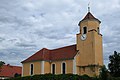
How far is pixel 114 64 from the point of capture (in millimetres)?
49219

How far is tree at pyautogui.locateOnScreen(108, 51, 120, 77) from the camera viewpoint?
158 feet

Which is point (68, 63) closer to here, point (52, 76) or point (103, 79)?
point (52, 76)

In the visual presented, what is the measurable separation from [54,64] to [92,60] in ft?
28.0

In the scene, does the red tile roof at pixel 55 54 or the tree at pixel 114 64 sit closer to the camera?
the red tile roof at pixel 55 54

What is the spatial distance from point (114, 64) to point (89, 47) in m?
8.88

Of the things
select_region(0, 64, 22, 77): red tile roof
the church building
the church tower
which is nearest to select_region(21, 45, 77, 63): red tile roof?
the church building

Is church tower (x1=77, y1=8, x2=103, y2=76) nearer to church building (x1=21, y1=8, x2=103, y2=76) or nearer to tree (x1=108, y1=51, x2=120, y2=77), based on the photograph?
church building (x1=21, y1=8, x2=103, y2=76)

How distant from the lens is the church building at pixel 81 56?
43219 millimetres

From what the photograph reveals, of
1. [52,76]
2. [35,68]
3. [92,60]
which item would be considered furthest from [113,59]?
[52,76]

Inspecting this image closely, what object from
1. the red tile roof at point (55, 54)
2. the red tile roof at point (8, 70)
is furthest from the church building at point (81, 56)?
the red tile roof at point (8, 70)

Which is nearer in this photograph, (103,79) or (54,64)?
(103,79)

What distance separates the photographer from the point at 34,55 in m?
51.2

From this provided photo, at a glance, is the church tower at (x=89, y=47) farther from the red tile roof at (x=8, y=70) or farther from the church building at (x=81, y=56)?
the red tile roof at (x=8, y=70)

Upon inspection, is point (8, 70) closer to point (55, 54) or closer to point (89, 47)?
point (55, 54)
